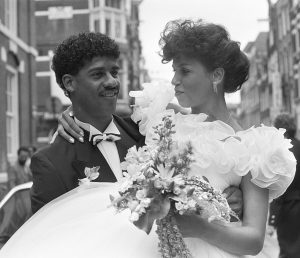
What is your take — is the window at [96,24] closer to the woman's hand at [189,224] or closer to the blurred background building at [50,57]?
the blurred background building at [50,57]

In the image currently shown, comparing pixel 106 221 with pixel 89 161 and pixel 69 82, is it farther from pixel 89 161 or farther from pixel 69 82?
pixel 69 82

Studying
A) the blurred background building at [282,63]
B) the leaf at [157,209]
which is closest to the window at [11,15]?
the leaf at [157,209]

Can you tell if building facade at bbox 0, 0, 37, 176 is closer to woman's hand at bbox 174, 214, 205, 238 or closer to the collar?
the collar

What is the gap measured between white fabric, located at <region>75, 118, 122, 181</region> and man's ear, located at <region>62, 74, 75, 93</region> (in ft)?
0.55

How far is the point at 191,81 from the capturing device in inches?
109

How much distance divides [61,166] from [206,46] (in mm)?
860

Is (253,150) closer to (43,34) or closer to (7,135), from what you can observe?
(7,135)

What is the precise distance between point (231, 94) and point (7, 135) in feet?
49.8

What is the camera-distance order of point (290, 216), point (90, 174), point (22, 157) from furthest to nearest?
point (22, 157)
point (290, 216)
point (90, 174)

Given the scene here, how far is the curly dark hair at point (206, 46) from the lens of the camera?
278 centimetres

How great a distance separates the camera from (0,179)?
1546 cm

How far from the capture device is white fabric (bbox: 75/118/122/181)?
3119mm

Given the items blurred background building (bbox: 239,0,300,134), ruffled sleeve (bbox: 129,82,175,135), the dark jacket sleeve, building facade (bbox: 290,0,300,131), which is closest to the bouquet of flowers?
the dark jacket sleeve

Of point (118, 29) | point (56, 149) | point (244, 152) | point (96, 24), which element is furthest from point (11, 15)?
point (118, 29)
